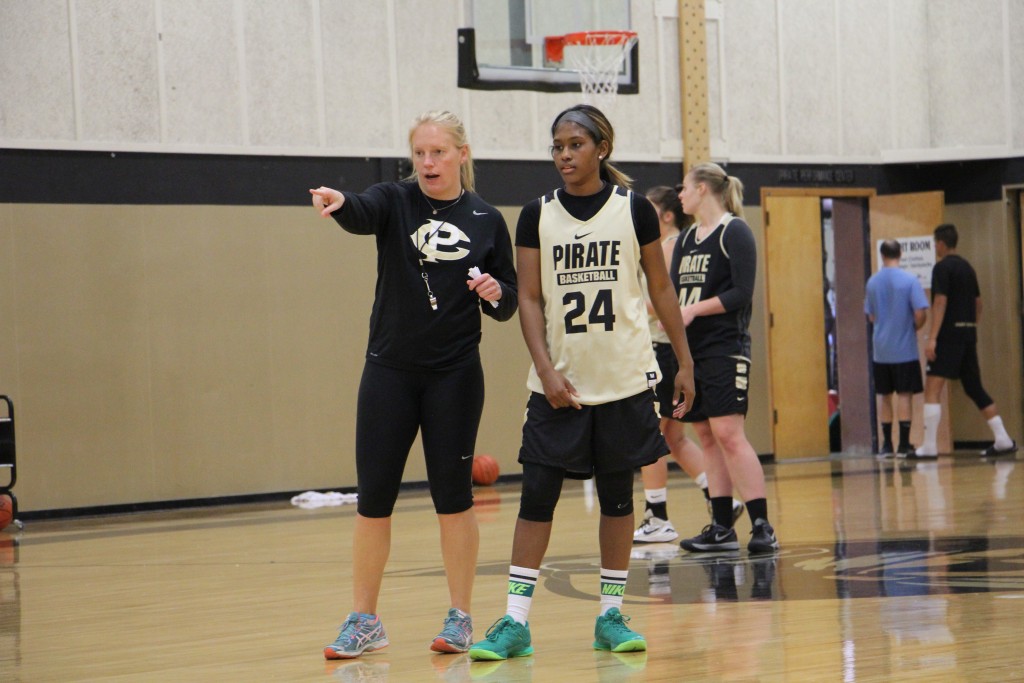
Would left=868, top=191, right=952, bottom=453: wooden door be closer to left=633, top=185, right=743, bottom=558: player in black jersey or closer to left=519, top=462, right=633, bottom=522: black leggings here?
left=633, top=185, right=743, bottom=558: player in black jersey

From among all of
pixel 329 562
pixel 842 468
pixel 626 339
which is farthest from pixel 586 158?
pixel 842 468

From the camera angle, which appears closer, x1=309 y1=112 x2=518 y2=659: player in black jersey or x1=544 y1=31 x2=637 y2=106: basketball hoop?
x1=309 y1=112 x2=518 y2=659: player in black jersey

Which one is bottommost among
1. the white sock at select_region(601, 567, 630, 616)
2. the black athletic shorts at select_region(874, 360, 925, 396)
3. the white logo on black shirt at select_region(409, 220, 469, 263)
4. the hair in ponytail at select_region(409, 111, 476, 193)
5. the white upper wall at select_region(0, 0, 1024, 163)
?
the black athletic shorts at select_region(874, 360, 925, 396)

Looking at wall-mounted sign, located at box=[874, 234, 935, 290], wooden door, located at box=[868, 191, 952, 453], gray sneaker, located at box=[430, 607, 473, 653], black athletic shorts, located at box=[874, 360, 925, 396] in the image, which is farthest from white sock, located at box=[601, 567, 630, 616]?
wall-mounted sign, located at box=[874, 234, 935, 290]

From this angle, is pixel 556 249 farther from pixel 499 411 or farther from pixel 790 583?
pixel 499 411

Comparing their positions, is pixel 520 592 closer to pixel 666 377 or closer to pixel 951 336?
pixel 666 377

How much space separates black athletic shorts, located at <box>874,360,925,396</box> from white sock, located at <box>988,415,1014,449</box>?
81 centimetres

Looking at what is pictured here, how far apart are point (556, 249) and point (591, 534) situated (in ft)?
11.3

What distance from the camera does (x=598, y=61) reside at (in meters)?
11.2

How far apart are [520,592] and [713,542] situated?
2498mm

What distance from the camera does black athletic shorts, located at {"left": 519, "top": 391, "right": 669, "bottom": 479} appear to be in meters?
3.81

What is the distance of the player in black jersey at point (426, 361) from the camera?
3.94 meters

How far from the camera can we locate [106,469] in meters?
10.0

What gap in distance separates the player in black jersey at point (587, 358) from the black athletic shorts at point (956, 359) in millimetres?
8797
